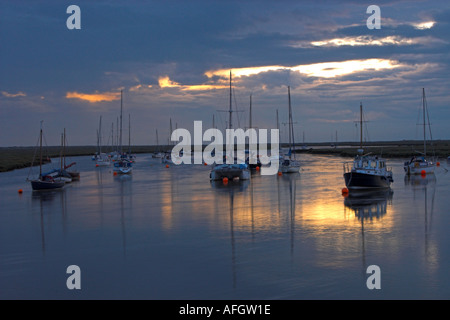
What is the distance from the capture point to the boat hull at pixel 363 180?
38.1m

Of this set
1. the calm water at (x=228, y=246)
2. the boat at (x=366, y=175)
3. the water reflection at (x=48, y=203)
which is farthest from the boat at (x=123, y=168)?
the boat at (x=366, y=175)

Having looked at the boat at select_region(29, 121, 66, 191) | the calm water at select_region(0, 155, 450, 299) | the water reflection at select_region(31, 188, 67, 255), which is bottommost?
the calm water at select_region(0, 155, 450, 299)

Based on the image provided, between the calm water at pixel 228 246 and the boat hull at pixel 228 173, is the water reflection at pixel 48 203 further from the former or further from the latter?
the boat hull at pixel 228 173

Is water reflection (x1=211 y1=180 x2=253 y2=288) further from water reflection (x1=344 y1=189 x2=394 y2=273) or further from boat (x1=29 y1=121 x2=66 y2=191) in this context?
boat (x1=29 y1=121 x2=66 y2=191)

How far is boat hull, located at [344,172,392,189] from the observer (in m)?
38.1

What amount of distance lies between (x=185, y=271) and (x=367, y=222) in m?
12.5

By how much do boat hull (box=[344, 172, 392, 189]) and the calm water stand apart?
167 centimetres

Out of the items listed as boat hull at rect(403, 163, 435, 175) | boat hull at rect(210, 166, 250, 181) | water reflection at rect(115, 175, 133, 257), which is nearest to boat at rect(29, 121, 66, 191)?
water reflection at rect(115, 175, 133, 257)

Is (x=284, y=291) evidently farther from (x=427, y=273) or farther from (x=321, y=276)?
(x=427, y=273)

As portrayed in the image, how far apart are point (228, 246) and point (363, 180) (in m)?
21.0

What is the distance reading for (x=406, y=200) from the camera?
112 feet

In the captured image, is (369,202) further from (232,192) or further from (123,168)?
(123,168)

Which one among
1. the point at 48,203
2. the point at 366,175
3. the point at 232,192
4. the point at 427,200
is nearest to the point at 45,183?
the point at 48,203

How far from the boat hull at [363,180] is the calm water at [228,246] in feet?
5.49
